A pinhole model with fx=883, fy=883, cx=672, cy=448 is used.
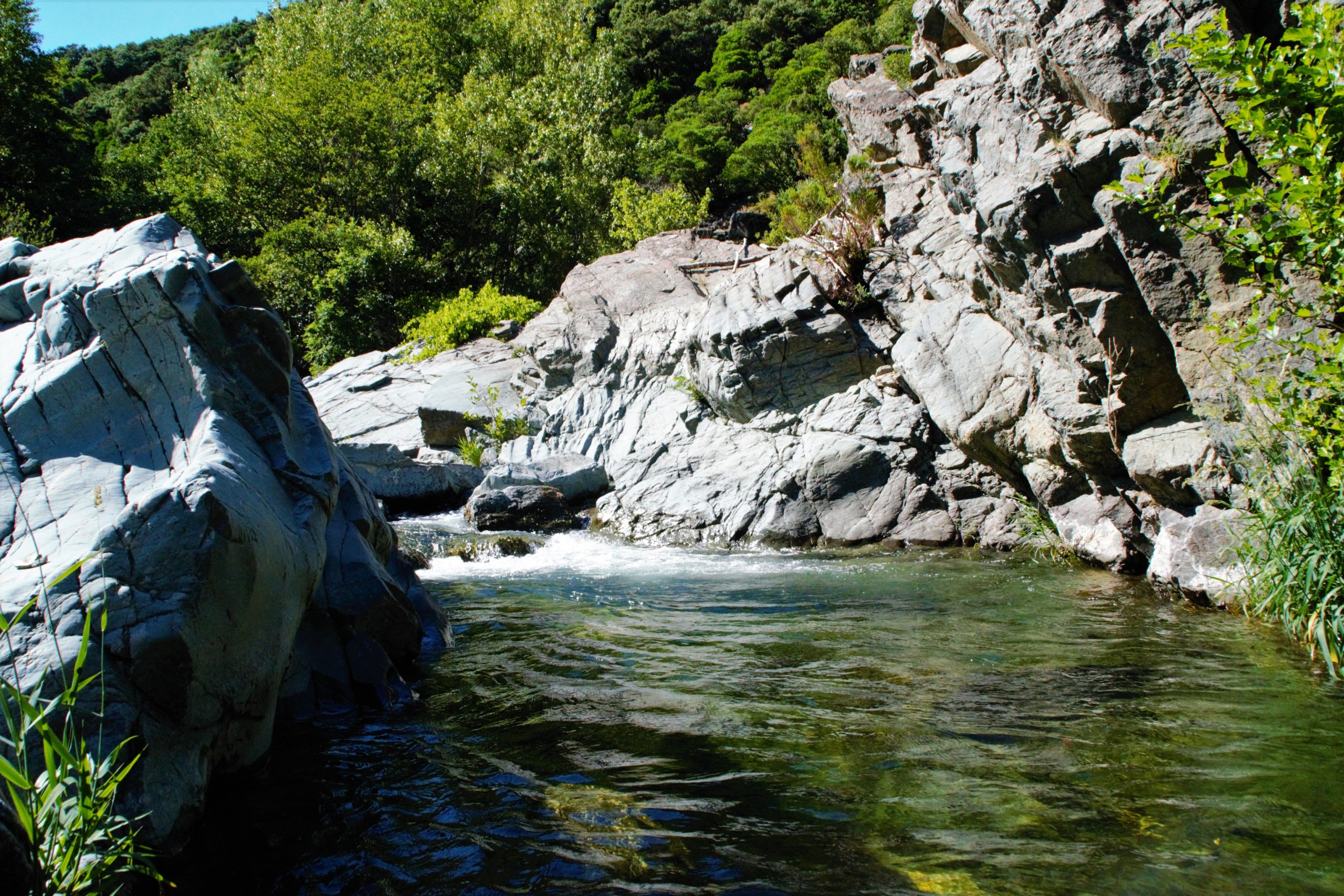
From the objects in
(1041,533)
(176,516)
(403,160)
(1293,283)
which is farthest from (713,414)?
(403,160)

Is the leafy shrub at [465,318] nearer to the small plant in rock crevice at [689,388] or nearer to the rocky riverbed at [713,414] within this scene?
the rocky riverbed at [713,414]

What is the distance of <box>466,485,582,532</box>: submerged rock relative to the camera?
45.8ft

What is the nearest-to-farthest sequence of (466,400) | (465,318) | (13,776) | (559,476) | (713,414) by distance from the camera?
(13,776) → (713,414) → (559,476) → (466,400) → (465,318)

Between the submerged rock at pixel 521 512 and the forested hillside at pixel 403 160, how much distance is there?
9746 millimetres

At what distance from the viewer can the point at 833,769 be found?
4.47m

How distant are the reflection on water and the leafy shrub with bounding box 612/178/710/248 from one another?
17687 millimetres

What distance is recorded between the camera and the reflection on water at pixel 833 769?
11.5ft

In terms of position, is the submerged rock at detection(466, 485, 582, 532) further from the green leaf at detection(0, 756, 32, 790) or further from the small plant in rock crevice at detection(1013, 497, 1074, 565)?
the green leaf at detection(0, 756, 32, 790)

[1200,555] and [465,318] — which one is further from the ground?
[465,318]

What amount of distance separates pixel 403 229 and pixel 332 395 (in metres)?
8.16

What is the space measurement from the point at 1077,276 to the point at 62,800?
8471 millimetres

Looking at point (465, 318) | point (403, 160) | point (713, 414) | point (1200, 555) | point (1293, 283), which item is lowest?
point (1200, 555)

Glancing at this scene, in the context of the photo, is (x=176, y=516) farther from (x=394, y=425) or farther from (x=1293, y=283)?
(x=394, y=425)

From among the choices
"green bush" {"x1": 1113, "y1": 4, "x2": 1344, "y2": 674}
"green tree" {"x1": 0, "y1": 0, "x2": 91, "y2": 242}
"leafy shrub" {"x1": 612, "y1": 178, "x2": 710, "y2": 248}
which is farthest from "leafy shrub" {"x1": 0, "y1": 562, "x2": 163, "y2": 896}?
"green tree" {"x1": 0, "y1": 0, "x2": 91, "y2": 242}
